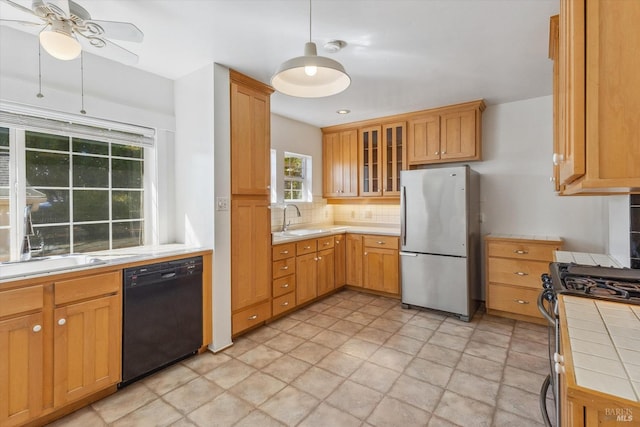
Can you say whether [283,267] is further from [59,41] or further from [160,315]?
[59,41]

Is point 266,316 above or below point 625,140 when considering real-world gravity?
below

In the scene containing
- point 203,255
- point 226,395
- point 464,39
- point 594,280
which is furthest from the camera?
point 203,255

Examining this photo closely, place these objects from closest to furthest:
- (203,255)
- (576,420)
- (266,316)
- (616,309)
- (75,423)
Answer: (576,420), (616,309), (75,423), (203,255), (266,316)

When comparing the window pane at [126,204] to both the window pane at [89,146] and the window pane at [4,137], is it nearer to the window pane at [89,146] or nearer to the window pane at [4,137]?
the window pane at [89,146]

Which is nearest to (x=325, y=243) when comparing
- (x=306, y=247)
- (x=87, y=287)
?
(x=306, y=247)

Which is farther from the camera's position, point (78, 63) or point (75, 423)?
point (78, 63)

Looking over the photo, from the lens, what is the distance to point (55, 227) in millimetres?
2264

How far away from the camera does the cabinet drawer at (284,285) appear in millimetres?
3203

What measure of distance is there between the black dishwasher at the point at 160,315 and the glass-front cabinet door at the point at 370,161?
2.59 meters

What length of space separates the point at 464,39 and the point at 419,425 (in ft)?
8.30

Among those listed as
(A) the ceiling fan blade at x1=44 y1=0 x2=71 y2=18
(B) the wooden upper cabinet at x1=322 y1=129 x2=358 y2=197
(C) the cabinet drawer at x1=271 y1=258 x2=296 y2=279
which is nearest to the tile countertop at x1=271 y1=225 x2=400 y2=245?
(C) the cabinet drawer at x1=271 y1=258 x2=296 y2=279

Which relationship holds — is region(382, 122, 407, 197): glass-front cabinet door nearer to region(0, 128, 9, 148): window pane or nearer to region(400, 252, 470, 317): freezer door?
region(400, 252, 470, 317): freezer door

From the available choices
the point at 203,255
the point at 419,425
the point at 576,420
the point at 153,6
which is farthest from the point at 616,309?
the point at 153,6

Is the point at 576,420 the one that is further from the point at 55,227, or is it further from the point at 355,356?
the point at 55,227
